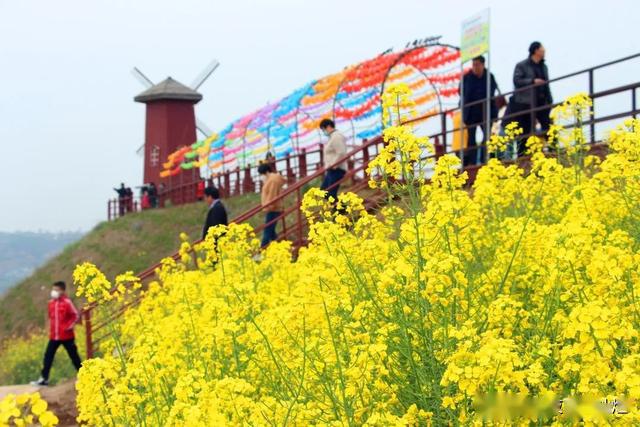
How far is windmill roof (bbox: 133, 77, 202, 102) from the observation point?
149 ft

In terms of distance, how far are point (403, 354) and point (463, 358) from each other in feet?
2.70

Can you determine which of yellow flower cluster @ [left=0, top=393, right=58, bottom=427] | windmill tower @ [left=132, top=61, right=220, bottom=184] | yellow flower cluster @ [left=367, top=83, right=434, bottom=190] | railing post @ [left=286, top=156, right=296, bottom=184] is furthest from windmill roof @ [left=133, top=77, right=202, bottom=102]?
yellow flower cluster @ [left=0, top=393, right=58, bottom=427]

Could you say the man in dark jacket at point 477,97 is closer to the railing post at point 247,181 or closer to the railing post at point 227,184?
the railing post at point 247,181

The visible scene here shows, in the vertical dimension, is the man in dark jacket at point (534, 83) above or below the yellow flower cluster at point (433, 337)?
above

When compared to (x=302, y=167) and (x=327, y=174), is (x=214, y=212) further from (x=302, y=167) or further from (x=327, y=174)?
(x=302, y=167)

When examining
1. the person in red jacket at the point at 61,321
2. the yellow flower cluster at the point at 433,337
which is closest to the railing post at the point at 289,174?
the person in red jacket at the point at 61,321

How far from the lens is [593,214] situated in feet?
17.1

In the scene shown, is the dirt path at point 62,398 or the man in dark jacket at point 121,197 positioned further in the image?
the man in dark jacket at point 121,197

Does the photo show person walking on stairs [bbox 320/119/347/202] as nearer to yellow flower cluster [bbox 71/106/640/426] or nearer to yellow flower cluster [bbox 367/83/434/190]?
yellow flower cluster [bbox 71/106/640/426]

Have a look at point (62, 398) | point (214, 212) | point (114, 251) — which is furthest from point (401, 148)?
point (114, 251)

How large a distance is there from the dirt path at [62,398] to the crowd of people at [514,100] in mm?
5795

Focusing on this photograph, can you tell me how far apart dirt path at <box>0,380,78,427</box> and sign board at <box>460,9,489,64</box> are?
633cm

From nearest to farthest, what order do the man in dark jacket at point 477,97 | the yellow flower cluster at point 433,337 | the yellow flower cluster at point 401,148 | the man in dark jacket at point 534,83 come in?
1. the yellow flower cluster at point 433,337
2. the yellow flower cluster at point 401,148
3. the man in dark jacket at point 534,83
4. the man in dark jacket at point 477,97

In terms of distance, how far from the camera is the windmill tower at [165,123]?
1751 inches
